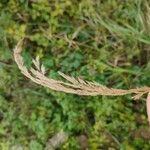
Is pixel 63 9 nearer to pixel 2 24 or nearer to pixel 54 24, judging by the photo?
pixel 54 24

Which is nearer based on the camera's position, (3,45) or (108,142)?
(108,142)

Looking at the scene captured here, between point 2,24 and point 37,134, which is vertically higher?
point 2,24

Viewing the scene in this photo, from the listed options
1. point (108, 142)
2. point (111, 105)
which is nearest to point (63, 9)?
point (111, 105)

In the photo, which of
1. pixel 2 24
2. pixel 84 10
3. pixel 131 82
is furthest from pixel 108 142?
pixel 2 24

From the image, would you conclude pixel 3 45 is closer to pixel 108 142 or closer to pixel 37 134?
pixel 37 134

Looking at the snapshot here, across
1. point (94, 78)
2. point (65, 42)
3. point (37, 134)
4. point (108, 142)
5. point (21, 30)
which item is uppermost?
point (21, 30)

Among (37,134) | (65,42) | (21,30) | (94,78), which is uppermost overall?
(21,30)
